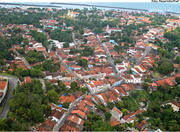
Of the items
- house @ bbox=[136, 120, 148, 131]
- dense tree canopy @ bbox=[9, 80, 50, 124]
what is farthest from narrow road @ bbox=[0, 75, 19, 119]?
house @ bbox=[136, 120, 148, 131]

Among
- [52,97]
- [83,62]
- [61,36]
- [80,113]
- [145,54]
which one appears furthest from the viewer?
[61,36]

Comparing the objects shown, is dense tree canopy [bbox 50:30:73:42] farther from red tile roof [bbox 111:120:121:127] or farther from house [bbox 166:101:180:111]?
house [bbox 166:101:180:111]

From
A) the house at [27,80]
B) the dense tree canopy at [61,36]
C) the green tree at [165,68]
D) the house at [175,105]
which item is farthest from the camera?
the dense tree canopy at [61,36]

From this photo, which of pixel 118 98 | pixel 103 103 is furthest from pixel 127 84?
pixel 103 103

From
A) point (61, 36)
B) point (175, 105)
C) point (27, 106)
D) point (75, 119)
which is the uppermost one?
point (61, 36)

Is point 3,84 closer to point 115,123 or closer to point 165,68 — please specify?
point 115,123

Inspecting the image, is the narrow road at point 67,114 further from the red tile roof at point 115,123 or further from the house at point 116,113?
the red tile roof at point 115,123

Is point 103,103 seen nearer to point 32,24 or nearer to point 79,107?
point 79,107

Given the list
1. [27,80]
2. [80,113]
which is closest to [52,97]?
[80,113]

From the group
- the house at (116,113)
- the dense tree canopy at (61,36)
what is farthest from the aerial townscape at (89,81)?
the dense tree canopy at (61,36)
